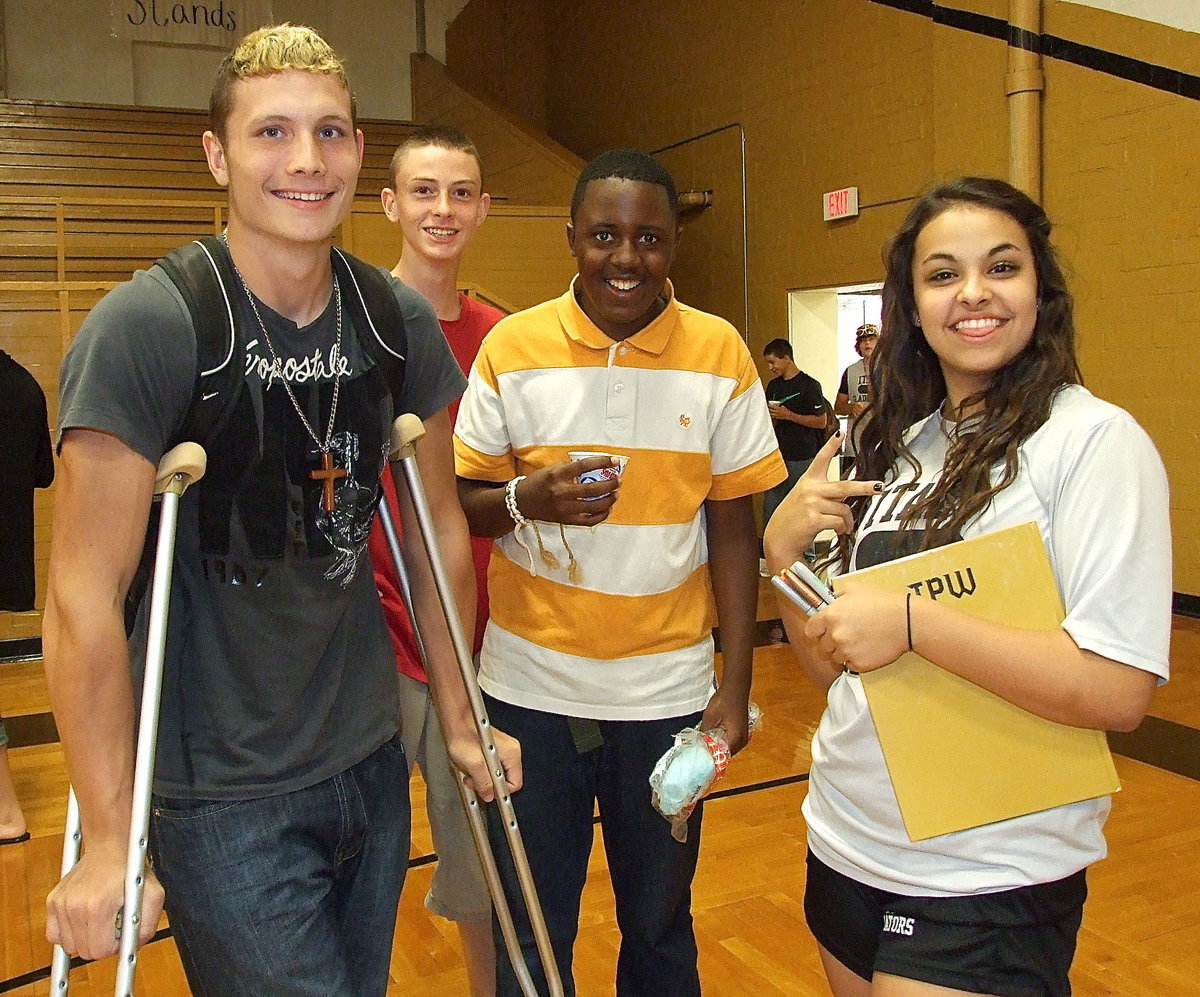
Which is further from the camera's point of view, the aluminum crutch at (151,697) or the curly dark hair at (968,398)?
the curly dark hair at (968,398)

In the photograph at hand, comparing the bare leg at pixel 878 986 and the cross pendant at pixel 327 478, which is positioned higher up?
the cross pendant at pixel 327 478

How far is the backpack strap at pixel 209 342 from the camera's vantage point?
1.54 metres

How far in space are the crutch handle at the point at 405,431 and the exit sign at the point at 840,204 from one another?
8.69 metres

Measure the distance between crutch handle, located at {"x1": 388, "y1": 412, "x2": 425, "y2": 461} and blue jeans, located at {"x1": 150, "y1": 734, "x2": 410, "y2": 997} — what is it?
21.0 inches

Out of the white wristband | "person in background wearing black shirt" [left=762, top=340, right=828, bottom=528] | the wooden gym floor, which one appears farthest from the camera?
"person in background wearing black shirt" [left=762, top=340, right=828, bottom=528]

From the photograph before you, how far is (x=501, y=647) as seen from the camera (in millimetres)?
2395

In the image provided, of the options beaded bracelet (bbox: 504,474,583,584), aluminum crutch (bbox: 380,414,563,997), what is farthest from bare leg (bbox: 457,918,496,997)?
beaded bracelet (bbox: 504,474,583,584)

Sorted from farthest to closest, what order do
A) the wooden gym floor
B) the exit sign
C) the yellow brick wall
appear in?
the exit sign < the yellow brick wall < the wooden gym floor

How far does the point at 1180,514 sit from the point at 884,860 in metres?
6.97

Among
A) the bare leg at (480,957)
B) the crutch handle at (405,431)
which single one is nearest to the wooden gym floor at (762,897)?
the bare leg at (480,957)

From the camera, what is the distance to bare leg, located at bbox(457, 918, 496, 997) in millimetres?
2869

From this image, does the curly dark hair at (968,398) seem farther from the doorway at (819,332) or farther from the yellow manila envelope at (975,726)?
the doorway at (819,332)

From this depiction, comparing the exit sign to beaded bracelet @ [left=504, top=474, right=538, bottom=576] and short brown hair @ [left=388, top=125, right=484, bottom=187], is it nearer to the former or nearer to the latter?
short brown hair @ [left=388, top=125, right=484, bottom=187]

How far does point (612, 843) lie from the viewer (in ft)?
7.89
